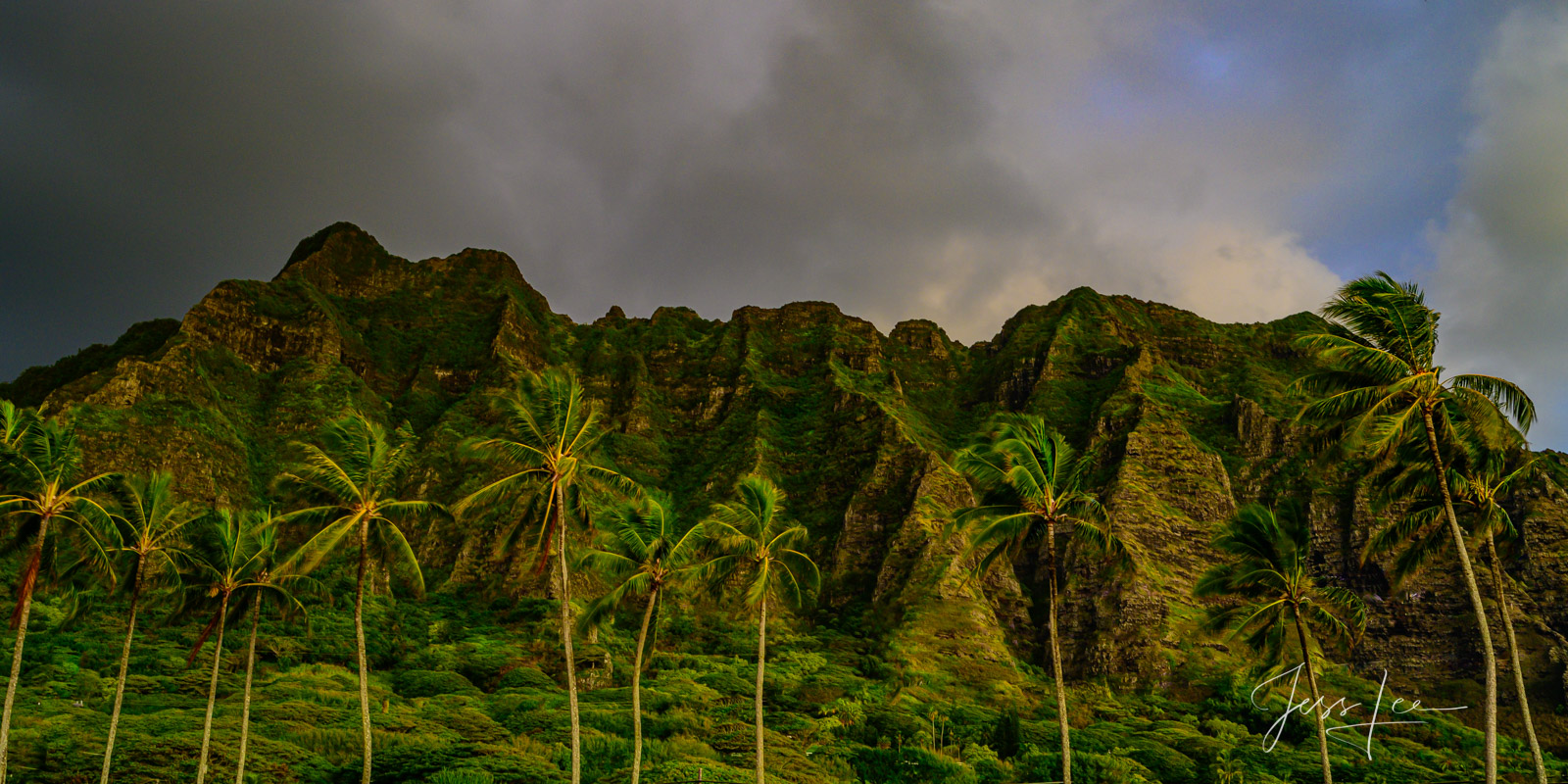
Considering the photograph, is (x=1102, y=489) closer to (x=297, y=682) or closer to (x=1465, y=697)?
(x=1465, y=697)

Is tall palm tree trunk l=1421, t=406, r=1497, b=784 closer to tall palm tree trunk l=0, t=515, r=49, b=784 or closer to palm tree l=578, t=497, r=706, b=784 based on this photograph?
palm tree l=578, t=497, r=706, b=784

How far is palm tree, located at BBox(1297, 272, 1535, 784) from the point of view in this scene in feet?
73.8

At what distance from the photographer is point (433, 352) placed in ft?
514

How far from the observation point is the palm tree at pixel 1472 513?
2300cm

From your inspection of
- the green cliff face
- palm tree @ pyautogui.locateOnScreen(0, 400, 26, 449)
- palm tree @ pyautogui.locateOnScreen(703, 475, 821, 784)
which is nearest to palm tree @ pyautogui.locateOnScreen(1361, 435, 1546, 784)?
palm tree @ pyautogui.locateOnScreen(703, 475, 821, 784)

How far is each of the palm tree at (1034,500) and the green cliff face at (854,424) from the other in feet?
126

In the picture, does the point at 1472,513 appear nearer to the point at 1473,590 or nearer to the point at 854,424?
the point at 1473,590

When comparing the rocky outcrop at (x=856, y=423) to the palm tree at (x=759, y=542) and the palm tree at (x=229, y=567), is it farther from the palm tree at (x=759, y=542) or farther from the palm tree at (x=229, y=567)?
the palm tree at (x=229, y=567)

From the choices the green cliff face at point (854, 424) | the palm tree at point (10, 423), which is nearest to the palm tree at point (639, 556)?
the palm tree at point (10, 423)

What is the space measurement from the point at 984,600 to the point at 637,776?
82.2m

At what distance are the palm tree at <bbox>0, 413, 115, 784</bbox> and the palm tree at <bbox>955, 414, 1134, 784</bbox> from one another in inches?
1226

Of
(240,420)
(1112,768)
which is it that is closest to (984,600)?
(1112,768)

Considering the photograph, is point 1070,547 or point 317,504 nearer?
point 317,504

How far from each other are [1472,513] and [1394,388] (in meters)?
6.54
